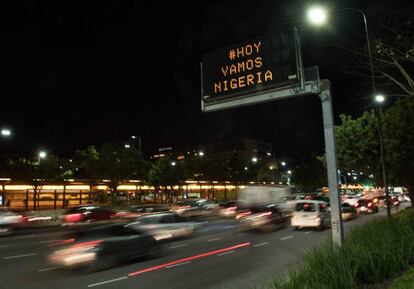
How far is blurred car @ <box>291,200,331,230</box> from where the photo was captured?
2294 cm

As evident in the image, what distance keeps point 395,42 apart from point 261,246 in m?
9.27

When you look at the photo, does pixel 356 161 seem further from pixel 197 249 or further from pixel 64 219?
pixel 64 219

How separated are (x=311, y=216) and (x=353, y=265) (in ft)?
52.0

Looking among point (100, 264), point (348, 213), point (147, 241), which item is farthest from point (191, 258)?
point (348, 213)

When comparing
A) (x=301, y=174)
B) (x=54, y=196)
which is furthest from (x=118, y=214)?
(x=301, y=174)

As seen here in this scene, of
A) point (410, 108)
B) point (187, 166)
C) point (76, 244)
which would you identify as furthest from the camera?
point (187, 166)

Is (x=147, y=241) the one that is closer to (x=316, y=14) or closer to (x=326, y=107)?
(x=326, y=107)

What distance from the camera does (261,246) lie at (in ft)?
56.0

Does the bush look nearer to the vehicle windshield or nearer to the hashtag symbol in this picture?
the hashtag symbol

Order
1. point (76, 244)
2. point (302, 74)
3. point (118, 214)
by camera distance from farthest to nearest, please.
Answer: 1. point (118, 214)
2. point (76, 244)
3. point (302, 74)

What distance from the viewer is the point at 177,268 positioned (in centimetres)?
1235

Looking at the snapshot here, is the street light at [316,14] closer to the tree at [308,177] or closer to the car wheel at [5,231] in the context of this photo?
the car wheel at [5,231]

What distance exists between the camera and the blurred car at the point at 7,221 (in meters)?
23.7

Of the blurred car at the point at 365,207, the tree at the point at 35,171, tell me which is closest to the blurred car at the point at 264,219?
the blurred car at the point at 365,207
